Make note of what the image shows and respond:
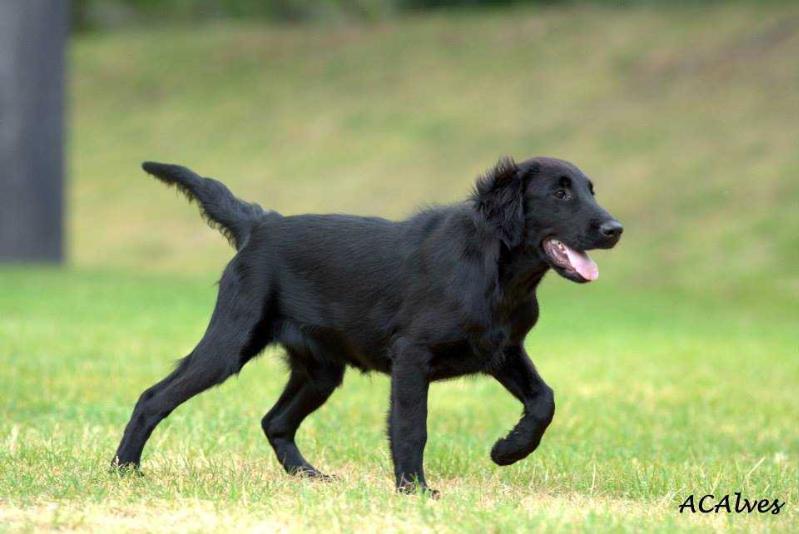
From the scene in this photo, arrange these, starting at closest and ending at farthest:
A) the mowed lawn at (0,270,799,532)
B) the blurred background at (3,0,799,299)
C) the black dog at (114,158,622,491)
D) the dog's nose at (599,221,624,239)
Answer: the mowed lawn at (0,270,799,532), the dog's nose at (599,221,624,239), the black dog at (114,158,622,491), the blurred background at (3,0,799,299)

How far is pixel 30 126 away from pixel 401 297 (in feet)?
58.6

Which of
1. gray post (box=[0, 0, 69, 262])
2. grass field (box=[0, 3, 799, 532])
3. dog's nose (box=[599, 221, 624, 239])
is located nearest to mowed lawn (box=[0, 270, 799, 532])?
grass field (box=[0, 3, 799, 532])

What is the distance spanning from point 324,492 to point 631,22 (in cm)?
2878

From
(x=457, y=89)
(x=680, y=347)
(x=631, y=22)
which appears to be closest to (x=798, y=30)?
(x=631, y=22)

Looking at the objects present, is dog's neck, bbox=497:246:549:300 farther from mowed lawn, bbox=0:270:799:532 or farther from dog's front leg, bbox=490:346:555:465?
mowed lawn, bbox=0:270:799:532

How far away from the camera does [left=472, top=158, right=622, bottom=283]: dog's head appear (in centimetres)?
565

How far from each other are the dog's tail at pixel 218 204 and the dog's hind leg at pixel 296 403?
2.30 feet

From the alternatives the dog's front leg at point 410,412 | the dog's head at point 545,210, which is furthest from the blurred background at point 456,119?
the dog's front leg at point 410,412

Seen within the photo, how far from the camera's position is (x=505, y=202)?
5762mm

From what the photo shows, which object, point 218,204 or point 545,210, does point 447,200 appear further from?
point 545,210

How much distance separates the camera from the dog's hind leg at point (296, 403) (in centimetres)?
652

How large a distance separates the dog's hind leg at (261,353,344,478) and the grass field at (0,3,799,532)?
0.41 feet

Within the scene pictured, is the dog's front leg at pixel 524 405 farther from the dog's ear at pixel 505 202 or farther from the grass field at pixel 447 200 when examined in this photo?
the dog's ear at pixel 505 202

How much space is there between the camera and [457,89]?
32.5 metres
